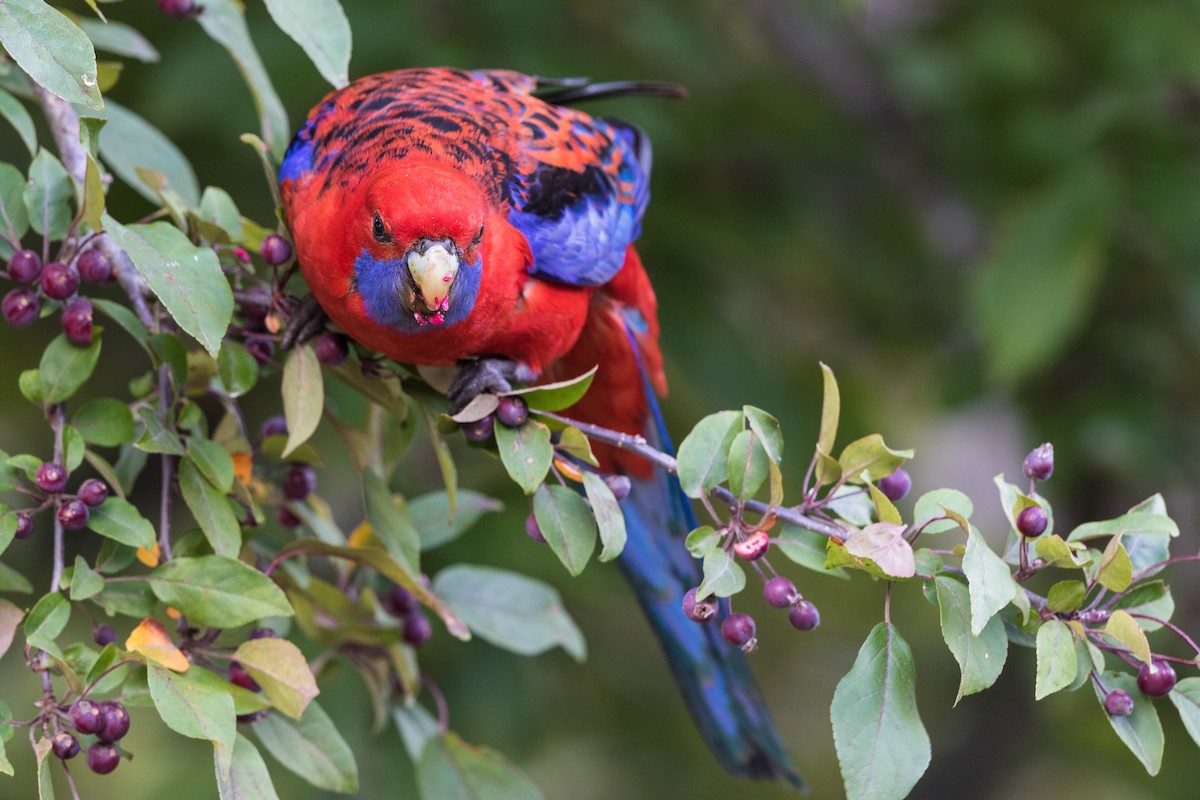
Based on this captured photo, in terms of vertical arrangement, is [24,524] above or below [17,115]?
below

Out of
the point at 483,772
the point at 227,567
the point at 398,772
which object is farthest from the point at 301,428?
the point at 398,772

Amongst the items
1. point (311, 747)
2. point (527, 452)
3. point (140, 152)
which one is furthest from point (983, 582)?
point (140, 152)

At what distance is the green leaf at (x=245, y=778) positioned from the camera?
5.22ft

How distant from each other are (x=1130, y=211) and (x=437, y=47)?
1953 mm

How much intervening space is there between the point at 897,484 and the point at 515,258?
32.2 inches

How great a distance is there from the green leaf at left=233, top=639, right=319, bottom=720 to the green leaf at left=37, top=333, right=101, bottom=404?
1.43ft

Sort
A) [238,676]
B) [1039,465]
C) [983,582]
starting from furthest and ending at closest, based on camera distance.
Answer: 1. [238,676]
2. [1039,465]
3. [983,582]

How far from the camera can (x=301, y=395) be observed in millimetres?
1853

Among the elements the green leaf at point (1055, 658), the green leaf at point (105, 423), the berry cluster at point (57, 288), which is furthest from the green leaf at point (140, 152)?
the green leaf at point (1055, 658)

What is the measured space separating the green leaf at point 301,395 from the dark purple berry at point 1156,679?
46.2 inches

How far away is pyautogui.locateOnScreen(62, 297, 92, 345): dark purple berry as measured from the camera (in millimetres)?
1756

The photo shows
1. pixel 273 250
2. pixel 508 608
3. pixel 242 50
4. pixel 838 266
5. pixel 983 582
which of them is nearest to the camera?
pixel 983 582

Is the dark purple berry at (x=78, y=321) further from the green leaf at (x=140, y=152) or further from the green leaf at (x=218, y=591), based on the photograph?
the green leaf at (x=140, y=152)

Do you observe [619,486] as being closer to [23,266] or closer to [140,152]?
[23,266]
